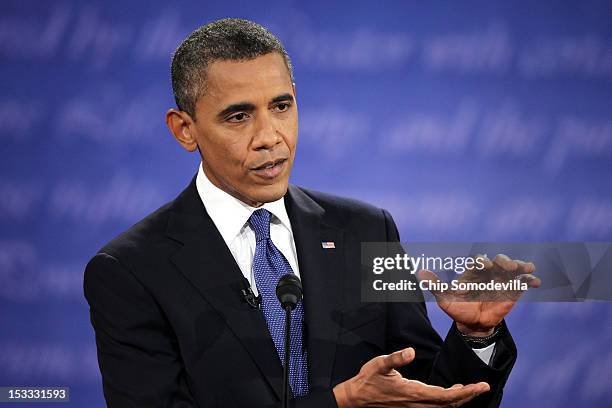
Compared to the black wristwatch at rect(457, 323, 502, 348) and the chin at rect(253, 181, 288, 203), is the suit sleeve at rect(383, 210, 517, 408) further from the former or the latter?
the chin at rect(253, 181, 288, 203)

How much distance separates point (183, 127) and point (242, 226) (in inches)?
12.1

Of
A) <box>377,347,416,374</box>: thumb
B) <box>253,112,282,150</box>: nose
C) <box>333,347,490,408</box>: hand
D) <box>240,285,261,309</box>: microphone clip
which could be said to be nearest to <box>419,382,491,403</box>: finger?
<box>333,347,490,408</box>: hand

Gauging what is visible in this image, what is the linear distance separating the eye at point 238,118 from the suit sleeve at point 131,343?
1.45 ft

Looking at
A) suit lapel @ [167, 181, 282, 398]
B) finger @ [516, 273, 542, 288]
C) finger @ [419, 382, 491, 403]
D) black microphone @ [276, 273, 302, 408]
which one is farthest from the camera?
suit lapel @ [167, 181, 282, 398]

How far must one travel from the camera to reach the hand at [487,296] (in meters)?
2.00

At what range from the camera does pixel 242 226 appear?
2.28 m

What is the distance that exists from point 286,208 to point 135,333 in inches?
20.2

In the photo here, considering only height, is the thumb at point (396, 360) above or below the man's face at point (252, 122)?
below

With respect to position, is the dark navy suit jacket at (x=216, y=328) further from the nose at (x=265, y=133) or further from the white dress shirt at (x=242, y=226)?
the nose at (x=265, y=133)

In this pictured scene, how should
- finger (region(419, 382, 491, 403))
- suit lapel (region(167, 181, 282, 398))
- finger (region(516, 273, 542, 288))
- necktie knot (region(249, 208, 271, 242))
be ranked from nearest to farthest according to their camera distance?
finger (region(419, 382, 491, 403)) → finger (region(516, 273, 542, 288)) → suit lapel (region(167, 181, 282, 398)) → necktie knot (region(249, 208, 271, 242))

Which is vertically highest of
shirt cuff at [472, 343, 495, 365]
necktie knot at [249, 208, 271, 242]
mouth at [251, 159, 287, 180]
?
mouth at [251, 159, 287, 180]

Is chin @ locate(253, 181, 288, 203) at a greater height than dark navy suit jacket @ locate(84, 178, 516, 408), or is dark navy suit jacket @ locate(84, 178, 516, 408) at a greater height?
chin @ locate(253, 181, 288, 203)

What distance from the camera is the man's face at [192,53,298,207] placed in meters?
2.16

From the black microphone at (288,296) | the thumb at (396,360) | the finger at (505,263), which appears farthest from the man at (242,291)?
the black microphone at (288,296)
